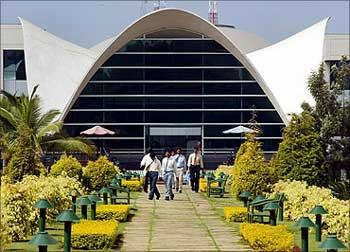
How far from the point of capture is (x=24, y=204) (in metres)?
9.52

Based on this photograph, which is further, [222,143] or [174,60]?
[174,60]

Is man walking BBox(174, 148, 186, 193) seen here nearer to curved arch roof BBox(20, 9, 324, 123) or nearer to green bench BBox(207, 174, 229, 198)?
green bench BBox(207, 174, 229, 198)

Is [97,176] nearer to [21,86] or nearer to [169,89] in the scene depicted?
[169,89]

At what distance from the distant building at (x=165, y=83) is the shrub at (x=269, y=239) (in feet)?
84.0

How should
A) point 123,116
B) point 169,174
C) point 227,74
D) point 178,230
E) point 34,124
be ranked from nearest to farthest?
Answer: point 178,230, point 169,174, point 34,124, point 123,116, point 227,74

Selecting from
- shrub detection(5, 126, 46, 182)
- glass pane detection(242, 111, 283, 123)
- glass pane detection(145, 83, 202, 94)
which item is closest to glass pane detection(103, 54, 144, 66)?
glass pane detection(145, 83, 202, 94)

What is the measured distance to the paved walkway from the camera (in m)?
9.24

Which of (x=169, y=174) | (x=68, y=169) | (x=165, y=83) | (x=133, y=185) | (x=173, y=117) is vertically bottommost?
(x=133, y=185)

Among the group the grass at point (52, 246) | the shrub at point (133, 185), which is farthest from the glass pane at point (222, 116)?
the grass at point (52, 246)

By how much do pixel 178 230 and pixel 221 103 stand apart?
24853 millimetres

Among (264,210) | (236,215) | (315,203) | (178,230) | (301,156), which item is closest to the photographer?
(264,210)

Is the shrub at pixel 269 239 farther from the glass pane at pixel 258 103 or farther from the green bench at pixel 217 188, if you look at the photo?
the glass pane at pixel 258 103

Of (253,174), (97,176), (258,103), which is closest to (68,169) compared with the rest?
(97,176)

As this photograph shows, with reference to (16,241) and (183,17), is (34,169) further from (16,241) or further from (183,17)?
(183,17)
